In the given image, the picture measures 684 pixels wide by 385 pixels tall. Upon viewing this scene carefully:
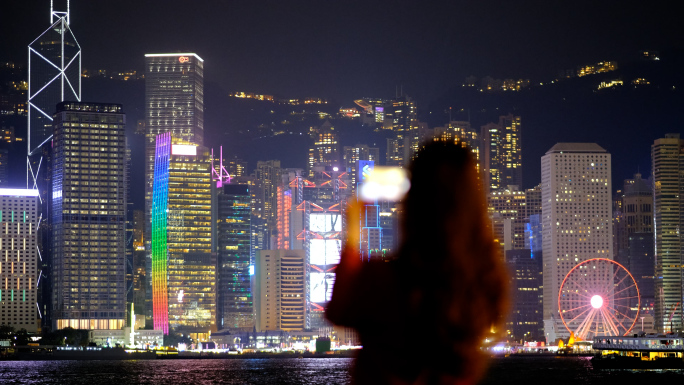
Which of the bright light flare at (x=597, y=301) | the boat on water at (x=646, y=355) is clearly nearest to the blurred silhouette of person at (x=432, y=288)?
the boat on water at (x=646, y=355)

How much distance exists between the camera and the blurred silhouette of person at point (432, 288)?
24.0 metres

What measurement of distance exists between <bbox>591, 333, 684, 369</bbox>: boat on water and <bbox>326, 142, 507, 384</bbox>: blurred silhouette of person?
117177 mm

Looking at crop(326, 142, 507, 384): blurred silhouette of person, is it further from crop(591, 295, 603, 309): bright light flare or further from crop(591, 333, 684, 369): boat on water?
crop(591, 295, 603, 309): bright light flare

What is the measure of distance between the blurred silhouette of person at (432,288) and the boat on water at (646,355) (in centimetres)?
11718

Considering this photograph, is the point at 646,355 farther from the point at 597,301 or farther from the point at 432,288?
the point at 432,288

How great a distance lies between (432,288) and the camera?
2419 centimetres

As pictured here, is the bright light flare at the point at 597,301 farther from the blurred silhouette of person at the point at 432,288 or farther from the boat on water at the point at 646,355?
the blurred silhouette of person at the point at 432,288

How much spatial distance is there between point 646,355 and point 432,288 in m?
121

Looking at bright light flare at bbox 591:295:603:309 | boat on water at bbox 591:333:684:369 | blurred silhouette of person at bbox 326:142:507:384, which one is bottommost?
boat on water at bbox 591:333:684:369

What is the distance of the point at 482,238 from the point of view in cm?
2428

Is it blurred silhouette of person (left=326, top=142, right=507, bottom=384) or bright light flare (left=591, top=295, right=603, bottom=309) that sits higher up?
blurred silhouette of person (left=326, top=142, right=507, bottom=384)

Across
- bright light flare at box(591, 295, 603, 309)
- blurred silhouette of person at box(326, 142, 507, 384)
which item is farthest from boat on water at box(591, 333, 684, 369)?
blurred silhouette of person at box(326, 142, 507, 384)

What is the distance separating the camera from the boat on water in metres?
136

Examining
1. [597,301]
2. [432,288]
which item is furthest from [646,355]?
[432,288]
